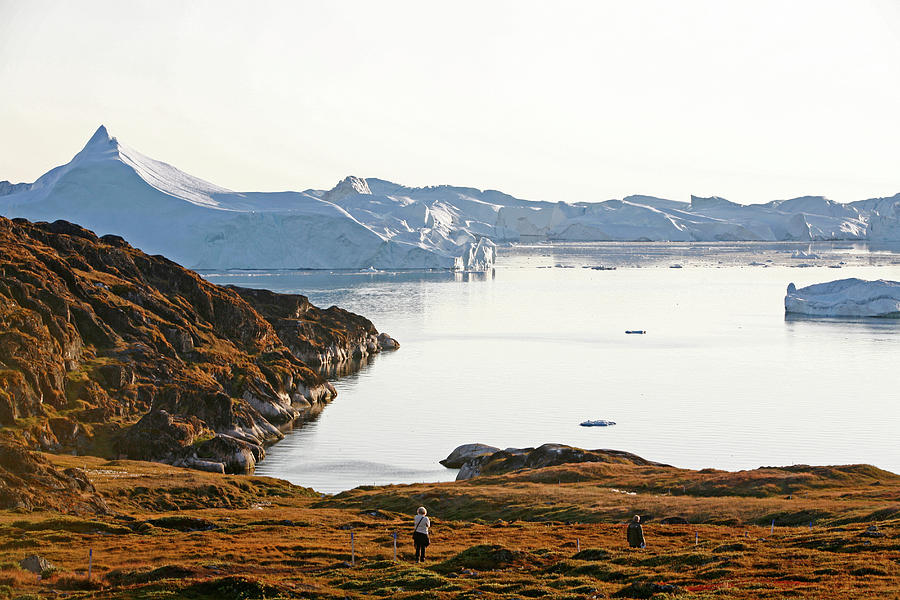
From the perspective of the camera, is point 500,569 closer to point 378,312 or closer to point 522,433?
point 522,433

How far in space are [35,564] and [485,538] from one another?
16.2m

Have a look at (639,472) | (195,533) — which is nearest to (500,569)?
(195,533)

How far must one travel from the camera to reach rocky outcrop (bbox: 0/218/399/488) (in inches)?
2653

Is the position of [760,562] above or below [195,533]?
above

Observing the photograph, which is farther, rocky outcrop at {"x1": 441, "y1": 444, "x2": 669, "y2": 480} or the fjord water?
the fjord water

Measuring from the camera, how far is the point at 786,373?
102 metres

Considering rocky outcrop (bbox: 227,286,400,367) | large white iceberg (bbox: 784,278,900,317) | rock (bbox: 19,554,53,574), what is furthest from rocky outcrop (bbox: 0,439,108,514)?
large white iceberg (bbox: 784,278,900,317)

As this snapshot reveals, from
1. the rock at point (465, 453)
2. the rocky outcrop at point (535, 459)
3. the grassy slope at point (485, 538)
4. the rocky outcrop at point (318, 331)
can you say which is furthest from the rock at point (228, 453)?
the rocky outcrop at point (318, 331)

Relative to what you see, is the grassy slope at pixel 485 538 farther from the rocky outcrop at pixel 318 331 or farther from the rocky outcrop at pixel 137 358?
the rocky outcrop at pixel 318 331

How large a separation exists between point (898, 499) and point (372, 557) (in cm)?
2638

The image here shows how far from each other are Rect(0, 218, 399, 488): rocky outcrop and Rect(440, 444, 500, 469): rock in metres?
14.1

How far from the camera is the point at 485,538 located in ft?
121

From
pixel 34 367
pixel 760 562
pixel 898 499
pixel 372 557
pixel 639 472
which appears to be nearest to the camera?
pixel 760 562

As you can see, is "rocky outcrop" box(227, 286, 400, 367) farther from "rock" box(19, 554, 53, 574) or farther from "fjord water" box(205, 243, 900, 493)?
"rock" box(19, 554, 53, 574)
